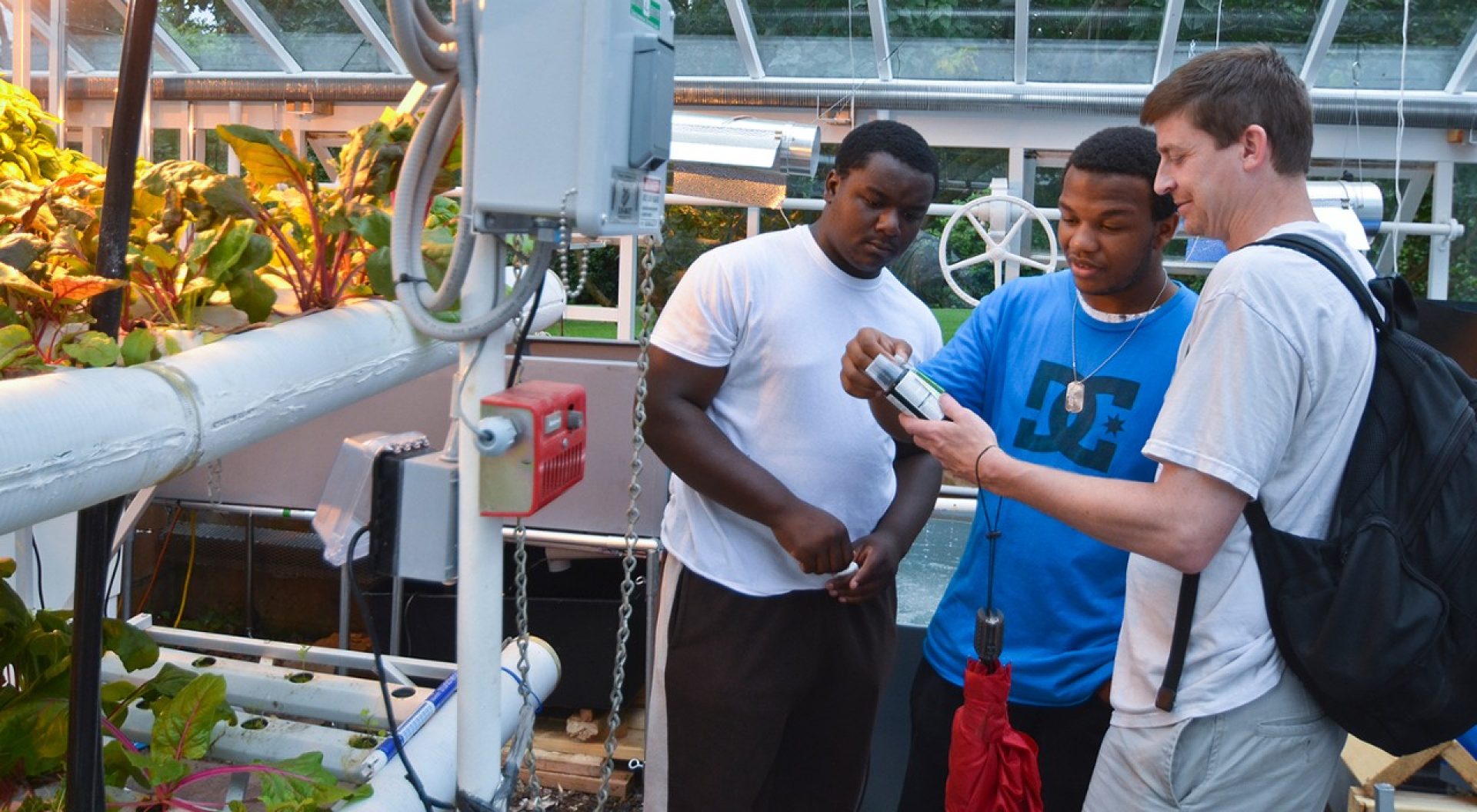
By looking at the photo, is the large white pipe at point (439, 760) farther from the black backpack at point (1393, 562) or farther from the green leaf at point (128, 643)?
the black backpack at point (1393, 562)

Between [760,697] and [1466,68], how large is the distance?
5077mm

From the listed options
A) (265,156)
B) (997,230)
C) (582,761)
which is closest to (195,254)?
(265,156)

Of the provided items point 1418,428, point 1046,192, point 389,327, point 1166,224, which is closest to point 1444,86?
point 1046,192

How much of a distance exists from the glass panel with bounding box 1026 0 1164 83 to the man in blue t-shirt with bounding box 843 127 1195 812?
413 centimetres

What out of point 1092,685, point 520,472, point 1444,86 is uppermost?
point 1444,86

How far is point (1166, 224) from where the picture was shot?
186 cm

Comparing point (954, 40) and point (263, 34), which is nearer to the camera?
point (954, 40)

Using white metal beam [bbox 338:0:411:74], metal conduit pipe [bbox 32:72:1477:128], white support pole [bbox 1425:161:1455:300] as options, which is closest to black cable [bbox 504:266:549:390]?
metal conduit pipe [bbox 32:72:1477:128]

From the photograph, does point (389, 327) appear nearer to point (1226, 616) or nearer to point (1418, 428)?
point (1226, 616)

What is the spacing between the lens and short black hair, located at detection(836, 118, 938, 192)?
2.09 metres

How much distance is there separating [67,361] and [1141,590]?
3.86 feet

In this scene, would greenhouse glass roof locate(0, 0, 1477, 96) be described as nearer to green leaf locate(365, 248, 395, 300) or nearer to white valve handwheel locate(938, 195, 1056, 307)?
white valve handwheel locate(938, 195, 1056, 307)

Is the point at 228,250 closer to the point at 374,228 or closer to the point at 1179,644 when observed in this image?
the point at 374,228

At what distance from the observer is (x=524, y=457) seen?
1.10 metres
